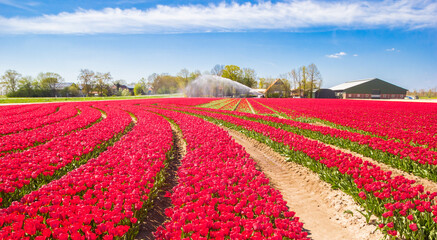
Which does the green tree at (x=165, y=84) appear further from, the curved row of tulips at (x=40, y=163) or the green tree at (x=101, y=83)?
the curved row of tulips at (x=40, y=163)

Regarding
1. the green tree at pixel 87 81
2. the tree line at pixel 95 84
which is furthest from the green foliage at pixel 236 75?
the green tree at pixel 87 81

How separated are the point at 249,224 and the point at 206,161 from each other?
3.26 meters

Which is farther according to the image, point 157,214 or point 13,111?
point 13,111

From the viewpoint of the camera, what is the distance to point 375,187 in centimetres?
519

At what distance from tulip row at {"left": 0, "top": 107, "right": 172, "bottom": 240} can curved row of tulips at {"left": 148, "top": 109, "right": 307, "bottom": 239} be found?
27.7 inches

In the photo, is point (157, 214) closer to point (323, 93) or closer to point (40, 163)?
point (40, 163)

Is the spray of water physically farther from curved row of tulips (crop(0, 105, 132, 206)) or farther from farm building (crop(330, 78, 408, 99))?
curved row of tulips (crop(0, 105, 132, 206))

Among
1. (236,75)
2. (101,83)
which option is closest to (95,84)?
(101,83)

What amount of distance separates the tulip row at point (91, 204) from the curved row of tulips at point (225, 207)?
0.70 metres

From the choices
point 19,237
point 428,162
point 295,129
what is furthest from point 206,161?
point 295,129

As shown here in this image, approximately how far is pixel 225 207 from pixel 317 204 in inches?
136

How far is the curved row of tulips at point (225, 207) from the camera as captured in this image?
11.7ft

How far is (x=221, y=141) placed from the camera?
31.8 ft

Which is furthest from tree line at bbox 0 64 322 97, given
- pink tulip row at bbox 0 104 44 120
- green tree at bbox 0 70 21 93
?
pink tulip row at bbox 0 104 44 120
